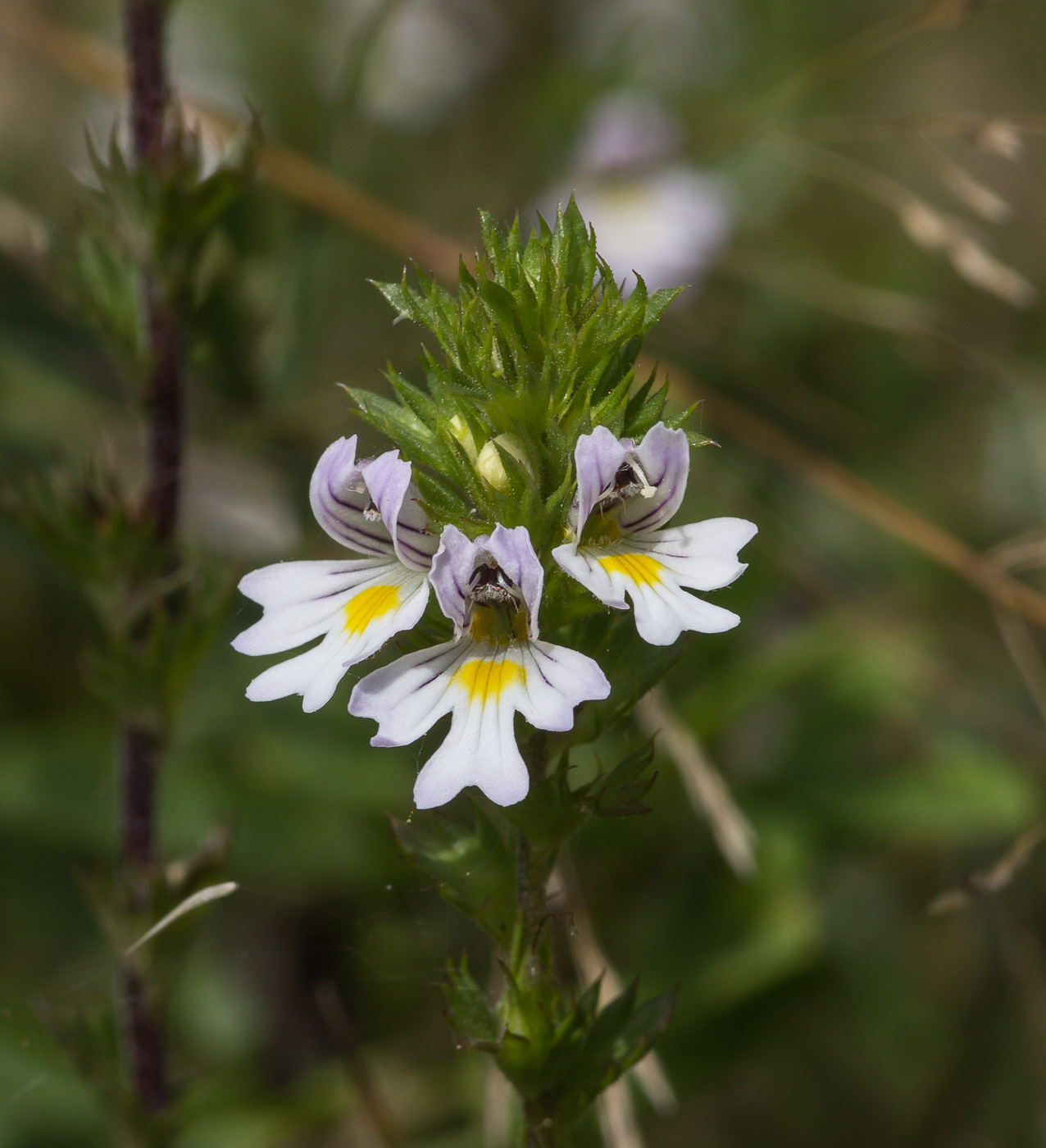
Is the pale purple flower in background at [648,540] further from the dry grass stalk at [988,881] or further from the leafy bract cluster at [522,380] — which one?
the dry grass stalk at [988,881]

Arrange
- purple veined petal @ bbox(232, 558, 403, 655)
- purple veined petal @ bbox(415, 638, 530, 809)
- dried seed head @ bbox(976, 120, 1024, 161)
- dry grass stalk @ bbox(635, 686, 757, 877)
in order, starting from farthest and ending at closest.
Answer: dried seed head @ bbox(976, 120, 1024, 161)
dry grass stalk @ bbox(635, 686, 757, 877)
purple veined petal @ bbox(232, 558, 403, 655)
purple veined petal @ bbox(415, 638, 530, 809)

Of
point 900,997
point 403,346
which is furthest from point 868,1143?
point 403,346

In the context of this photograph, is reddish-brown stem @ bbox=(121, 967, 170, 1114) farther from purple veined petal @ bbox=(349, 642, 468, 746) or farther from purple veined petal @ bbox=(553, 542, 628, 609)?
purple veined petal @ bbox=(553, 542, 628, 609)

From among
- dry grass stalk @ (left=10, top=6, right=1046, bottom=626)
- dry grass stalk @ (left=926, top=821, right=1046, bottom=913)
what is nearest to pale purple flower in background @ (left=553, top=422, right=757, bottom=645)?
dry grass stalk @ (left=926, top=821, right=1046, bottom=913)

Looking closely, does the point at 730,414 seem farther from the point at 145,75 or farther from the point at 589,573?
the point at 589,573

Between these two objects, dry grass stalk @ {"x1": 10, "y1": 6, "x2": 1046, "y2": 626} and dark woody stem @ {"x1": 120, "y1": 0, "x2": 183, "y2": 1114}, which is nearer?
dark woody stem @ {"x1": 120, "y1": 0, "x2": 183, "y2": 1114}

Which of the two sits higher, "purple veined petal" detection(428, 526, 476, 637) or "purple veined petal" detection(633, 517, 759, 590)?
"purple veined petal" detection(428, 526, 476, 637)

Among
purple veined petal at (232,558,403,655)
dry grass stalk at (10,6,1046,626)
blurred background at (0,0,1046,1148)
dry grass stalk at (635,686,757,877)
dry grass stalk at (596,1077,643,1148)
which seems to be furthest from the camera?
blurred background at (0,0,1046,1148)
